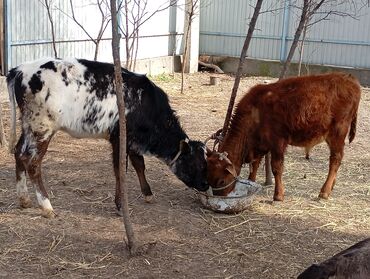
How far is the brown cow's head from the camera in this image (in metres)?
6.18

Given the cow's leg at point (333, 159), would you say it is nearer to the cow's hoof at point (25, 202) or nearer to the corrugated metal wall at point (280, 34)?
the cow's hoof at point (25, 202)

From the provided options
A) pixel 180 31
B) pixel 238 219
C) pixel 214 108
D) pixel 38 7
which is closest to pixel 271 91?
pixel 238 219

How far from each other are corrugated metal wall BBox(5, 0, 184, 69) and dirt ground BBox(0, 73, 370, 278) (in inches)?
172

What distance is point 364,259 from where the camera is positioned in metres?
3.63

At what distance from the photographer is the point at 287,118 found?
647cm

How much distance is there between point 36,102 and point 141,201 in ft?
5.00

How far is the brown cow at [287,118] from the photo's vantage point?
648 centimetres

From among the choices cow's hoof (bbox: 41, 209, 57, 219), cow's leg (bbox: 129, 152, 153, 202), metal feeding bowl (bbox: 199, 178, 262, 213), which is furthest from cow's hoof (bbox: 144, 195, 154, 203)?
cow's hoof (bbox: 41, 209, 57, 219)

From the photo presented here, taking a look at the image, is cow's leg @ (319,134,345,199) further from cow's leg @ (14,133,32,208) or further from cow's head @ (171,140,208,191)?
cow's leg @ (14,133,32,208)

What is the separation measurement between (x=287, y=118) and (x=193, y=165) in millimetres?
1159

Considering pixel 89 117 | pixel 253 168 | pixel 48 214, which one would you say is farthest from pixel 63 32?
pixel 48 214

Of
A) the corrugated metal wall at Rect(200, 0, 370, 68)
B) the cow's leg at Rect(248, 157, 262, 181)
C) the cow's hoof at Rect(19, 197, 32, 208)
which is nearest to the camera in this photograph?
the cow's hoof at Rect(19, 197, 32, 208)

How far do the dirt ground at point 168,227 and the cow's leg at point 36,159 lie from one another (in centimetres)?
13

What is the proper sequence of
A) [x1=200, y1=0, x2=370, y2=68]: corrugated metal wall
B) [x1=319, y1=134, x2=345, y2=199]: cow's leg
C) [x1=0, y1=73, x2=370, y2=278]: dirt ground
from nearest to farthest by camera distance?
1. [x1=0, y1=73, x2=370, y2=278]: dirt ground
2. [x1=319, y1=134, x2=345, y2=199]: cow's leg
3. [x1=200, y1=0, x2=370, y2=68]: corrugated metal wall
